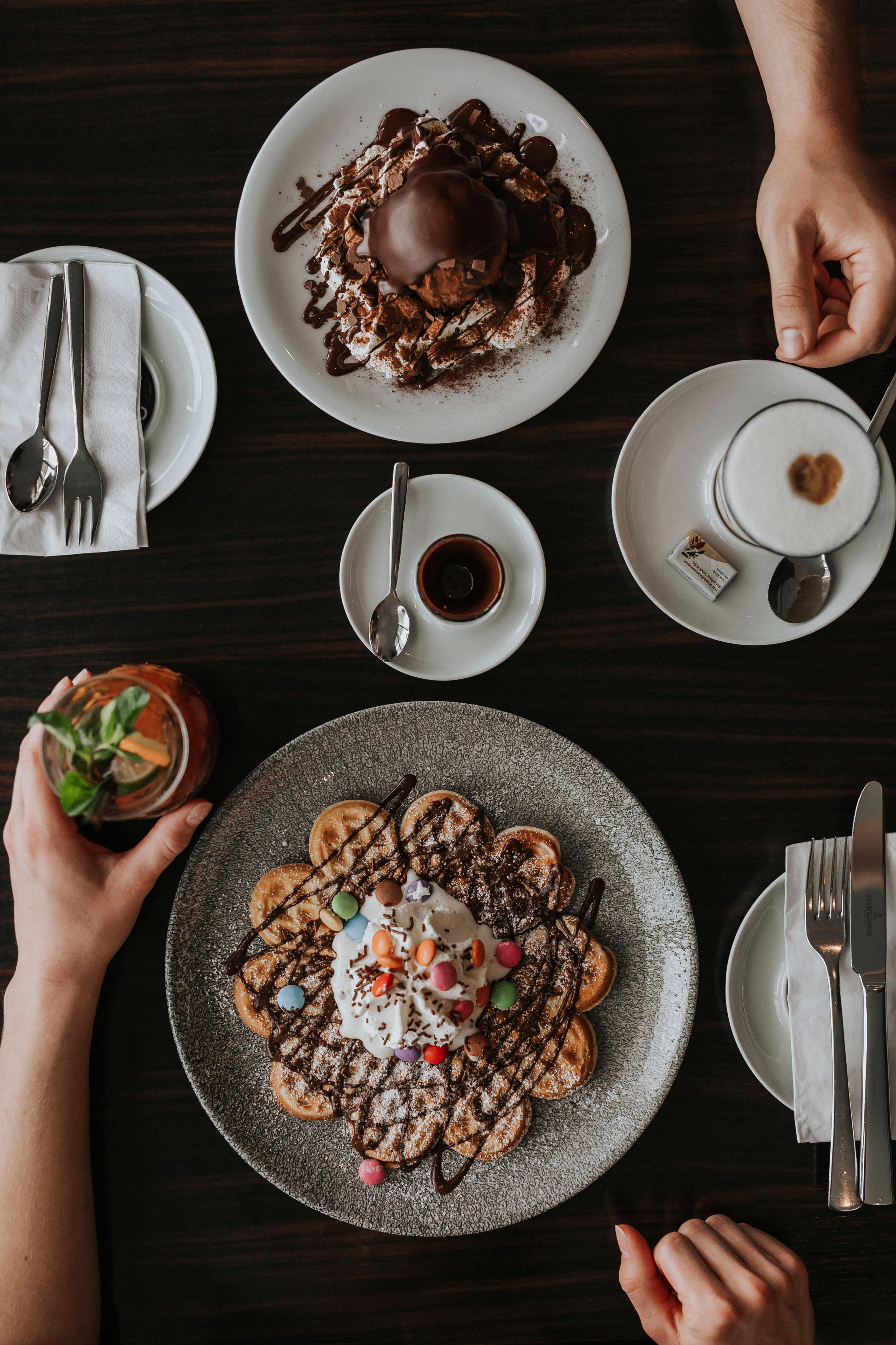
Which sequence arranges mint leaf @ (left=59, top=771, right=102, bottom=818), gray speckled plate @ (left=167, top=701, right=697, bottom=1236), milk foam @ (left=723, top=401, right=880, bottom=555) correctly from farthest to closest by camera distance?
gray speckled plate @ (left=167, top=701, right=697, bottom=1236) < milk foam @ (left=723, top=401, right=880, bottom=555) < mint leaf @ (left=59, top=771, right=102, bottom=818)

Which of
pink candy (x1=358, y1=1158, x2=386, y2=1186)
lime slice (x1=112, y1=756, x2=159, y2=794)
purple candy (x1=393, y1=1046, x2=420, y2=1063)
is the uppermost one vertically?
lime slice (x1=112, y1=756, x2=159, y2=794)

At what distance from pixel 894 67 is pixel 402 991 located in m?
1.97

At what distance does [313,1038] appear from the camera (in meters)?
1.58

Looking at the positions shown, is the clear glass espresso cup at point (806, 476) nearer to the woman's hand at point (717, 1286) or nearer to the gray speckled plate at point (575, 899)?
the gray speckled plate at point (575, 899)

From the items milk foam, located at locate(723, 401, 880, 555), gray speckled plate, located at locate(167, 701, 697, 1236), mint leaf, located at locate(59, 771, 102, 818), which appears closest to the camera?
mint leaf, located at locate(59, 771, 102, 818)

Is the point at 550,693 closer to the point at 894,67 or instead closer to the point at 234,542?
the point at 234,542

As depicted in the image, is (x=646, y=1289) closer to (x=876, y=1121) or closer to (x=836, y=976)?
(x=876, y=1121)

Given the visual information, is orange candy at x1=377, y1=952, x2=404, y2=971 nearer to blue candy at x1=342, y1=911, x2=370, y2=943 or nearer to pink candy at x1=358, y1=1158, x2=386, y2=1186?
blue candy at x1=342, y1=911, x2=370, y2=943

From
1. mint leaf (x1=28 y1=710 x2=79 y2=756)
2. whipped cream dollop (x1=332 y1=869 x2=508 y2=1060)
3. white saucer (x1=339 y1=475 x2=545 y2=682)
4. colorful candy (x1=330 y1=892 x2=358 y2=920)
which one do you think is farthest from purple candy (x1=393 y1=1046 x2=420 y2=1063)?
mint leaf (x1=28 y1=710 x2=79 y2=756)

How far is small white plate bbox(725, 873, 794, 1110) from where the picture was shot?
156 cm

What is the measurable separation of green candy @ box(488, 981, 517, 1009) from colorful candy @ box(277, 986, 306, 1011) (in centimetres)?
36

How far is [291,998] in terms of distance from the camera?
1.56m

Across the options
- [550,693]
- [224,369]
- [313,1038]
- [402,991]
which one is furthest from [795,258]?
[313,1038]

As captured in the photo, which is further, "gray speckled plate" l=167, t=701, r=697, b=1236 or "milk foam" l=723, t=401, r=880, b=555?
"gray speckled plate" l=167, t=701, r=697, b=1236
